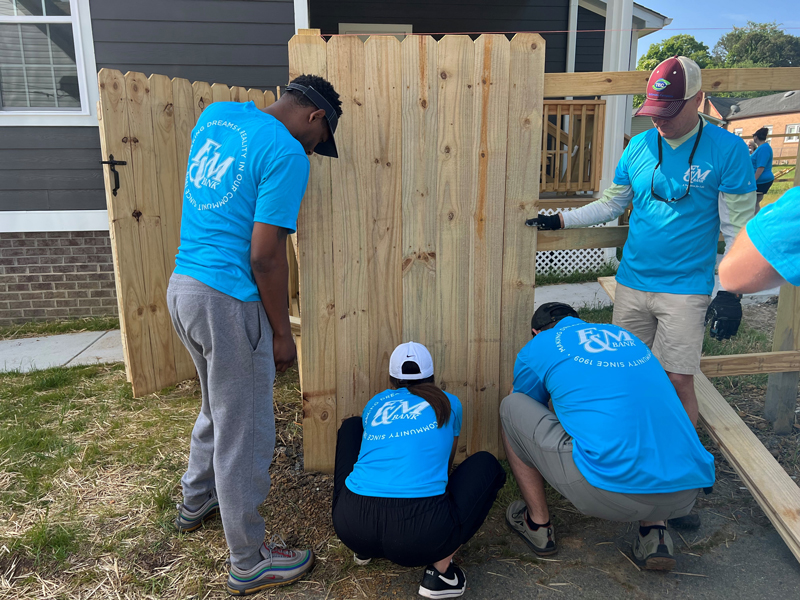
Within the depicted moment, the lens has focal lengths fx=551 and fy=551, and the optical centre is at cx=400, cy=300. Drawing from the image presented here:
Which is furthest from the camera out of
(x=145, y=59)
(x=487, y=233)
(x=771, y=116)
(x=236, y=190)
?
(x=771, y=116)

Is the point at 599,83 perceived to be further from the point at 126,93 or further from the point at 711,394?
the point at 126,93

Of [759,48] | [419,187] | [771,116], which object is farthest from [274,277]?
[759,48]

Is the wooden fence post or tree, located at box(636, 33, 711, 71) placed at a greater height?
tree, located at box(636, 33, 711, 71)

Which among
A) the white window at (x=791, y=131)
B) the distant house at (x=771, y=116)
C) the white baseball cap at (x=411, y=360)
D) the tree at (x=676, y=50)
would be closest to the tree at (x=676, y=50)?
the tree at (x=676, y=50)

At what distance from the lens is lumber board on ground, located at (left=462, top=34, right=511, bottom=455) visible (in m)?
2.69

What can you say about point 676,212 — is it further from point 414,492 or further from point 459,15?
point 459,15

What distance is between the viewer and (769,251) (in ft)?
3.84

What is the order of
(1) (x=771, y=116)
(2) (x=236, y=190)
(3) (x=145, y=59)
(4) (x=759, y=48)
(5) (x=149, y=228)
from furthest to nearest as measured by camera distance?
(4) (x=759, y=48) < (1) (x=771, y=116) < (3) (x=145, y=59) < (5) (x=149, y=228) < (2) (x=236, y=190)

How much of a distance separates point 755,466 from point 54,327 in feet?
20.2

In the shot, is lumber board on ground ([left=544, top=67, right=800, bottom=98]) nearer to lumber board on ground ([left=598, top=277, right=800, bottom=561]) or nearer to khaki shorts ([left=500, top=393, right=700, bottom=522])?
lumber board on ground ([left=598, top=277, right=800, bottom=561])

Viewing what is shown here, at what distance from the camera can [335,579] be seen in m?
2.27

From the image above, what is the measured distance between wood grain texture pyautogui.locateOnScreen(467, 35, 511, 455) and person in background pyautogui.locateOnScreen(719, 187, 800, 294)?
163 cm

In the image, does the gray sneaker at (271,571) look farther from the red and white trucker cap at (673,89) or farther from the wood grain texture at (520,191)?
the red and white trucker cap at (673,89)

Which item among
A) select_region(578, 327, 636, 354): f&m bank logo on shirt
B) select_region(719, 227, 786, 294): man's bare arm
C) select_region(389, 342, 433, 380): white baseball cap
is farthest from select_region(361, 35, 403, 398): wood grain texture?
select_region(719, 227, 786, 294): man's bare arm
